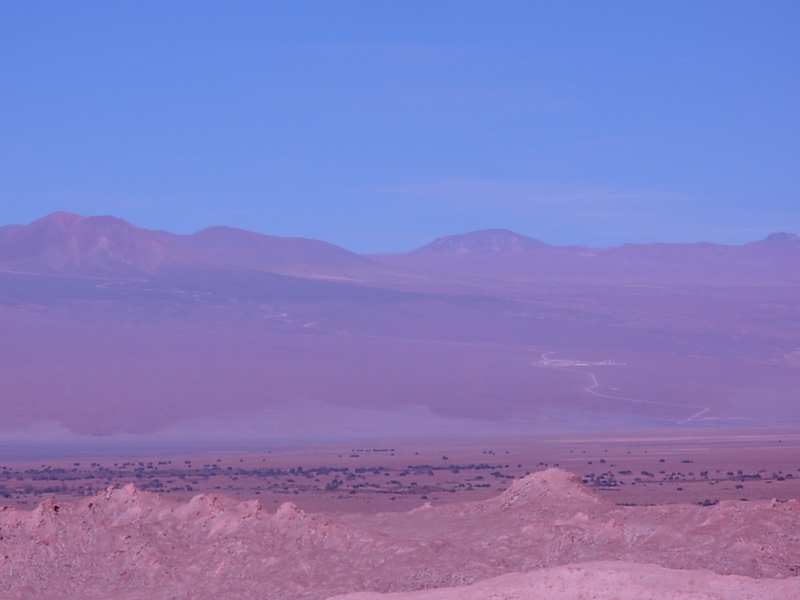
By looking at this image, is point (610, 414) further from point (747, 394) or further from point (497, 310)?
point (497, 310)

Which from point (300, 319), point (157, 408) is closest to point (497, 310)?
point (300, 319)

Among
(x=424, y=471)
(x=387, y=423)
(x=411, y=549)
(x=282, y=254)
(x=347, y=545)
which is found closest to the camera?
(x=411, y=549)

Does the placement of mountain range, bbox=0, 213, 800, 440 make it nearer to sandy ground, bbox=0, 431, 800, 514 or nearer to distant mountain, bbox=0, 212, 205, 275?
distant mountain, bbox=0, 212, 205, 275

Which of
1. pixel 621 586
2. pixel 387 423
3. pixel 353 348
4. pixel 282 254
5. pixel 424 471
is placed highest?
pixel 282 254

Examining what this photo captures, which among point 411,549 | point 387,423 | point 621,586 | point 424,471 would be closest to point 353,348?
point 387,423

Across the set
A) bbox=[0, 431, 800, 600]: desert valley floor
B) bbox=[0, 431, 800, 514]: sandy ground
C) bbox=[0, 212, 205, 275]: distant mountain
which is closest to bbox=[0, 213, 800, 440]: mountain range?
bbox=[0, 212, 205, 275]: distant mountain

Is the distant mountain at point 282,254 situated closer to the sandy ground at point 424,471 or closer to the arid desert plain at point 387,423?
the arid desert plain at point 387,423

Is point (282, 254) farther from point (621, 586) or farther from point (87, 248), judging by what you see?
point (621, 586)
